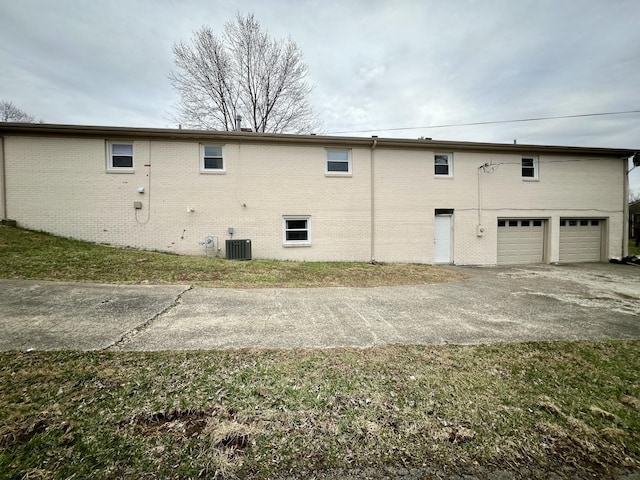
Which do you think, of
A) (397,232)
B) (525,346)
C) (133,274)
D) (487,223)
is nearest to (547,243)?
(487,223)

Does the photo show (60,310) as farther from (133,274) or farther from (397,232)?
(397,232)

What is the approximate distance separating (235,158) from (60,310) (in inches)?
298

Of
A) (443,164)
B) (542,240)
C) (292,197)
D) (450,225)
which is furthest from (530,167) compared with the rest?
(292,197)

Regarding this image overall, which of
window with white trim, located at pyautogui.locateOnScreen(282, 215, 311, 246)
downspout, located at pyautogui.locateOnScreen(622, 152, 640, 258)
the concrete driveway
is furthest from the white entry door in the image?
downspout, located at pyautogui.locateOnScreen(622, 152, 640, 258)

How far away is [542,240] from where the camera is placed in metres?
12.6

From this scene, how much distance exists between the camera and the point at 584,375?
117 inches

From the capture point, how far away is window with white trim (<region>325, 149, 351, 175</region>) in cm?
1120

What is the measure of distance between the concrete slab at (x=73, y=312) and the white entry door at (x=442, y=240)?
384 inches

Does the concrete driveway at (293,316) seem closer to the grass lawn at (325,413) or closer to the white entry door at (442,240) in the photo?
the grass lawn at (325,413)

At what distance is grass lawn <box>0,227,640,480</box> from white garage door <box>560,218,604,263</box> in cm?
1172

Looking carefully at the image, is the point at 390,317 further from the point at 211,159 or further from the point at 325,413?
the point at 211,159

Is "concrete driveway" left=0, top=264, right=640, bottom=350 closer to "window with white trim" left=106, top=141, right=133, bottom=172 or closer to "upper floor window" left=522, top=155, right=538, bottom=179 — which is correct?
"window with white trim" left=106, top=141, right=133, bottom=172

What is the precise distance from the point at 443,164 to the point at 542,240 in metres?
5.85

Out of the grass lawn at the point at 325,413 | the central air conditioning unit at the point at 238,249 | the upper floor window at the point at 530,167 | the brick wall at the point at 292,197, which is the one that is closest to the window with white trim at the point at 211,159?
the brick wall at the point at 292,197
